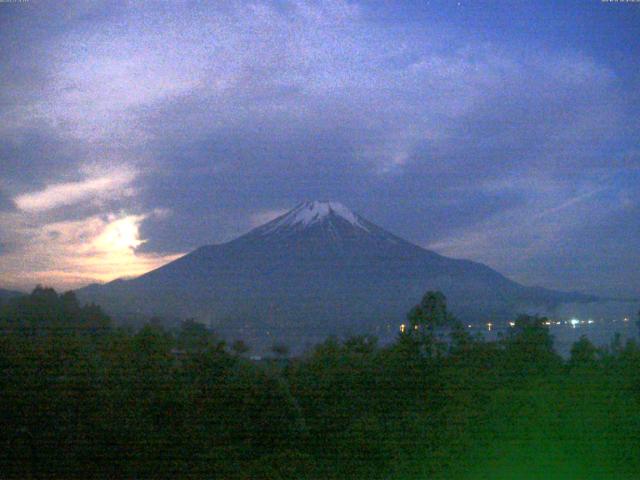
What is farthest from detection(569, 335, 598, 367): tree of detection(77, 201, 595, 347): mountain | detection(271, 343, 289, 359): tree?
detection(271, 343, 289, 359): tree

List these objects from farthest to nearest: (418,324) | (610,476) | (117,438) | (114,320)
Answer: (418,324) < (114,320) < (117,438) < (610,476)

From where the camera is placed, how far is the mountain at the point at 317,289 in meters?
3.67

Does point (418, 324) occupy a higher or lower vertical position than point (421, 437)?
higher

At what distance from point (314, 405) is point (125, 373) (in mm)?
1019

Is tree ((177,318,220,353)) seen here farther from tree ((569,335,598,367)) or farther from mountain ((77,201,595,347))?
tree ((569,335,598,367))

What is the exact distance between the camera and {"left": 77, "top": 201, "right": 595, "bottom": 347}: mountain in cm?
367

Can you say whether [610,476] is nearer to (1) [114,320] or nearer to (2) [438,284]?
(2) [438,284]

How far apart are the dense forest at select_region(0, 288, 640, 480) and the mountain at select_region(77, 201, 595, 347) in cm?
28

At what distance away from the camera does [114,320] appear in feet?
A: 10.2

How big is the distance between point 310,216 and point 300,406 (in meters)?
2.63

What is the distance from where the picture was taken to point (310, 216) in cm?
552

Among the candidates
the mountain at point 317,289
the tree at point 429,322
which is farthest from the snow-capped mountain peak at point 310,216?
the tree at point 429,322

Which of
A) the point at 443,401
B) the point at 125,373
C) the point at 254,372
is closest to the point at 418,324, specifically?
the point at 443,401

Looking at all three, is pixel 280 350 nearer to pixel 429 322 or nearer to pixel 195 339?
pixel 195 339
